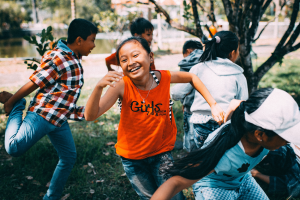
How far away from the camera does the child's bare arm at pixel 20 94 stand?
236 cm

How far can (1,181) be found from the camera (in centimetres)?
310

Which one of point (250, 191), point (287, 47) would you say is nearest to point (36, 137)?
point (250, 191)

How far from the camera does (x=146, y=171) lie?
6.94ft

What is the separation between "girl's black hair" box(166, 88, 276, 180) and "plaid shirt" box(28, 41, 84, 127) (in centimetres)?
134

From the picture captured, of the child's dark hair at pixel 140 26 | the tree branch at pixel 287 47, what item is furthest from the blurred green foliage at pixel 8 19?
the tree branch at pixel 287 47

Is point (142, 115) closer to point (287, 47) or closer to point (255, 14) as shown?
point (255, 14)

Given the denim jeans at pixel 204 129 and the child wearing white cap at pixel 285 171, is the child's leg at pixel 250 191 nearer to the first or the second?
the denim jeans at pixel 204 129

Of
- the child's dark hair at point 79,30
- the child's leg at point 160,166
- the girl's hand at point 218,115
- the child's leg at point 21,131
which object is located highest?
the child's dark hair at point 79,30

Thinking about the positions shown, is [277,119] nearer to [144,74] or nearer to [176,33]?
[144,74]

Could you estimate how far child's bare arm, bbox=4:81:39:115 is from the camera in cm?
236

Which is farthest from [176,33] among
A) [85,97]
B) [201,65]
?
[201,65]

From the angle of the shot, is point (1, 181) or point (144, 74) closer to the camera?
point (144, 74)

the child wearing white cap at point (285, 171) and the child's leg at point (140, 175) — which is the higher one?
the child's leg at point (140, 175)

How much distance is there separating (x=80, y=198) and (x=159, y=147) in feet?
4.62
